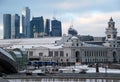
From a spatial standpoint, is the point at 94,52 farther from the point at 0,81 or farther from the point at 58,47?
the point at 0,81

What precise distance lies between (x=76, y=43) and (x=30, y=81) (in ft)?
453

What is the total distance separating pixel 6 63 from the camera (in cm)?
6303

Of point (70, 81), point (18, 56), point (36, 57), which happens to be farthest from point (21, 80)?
point (36, 57)

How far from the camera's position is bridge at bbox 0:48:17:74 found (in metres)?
60.9

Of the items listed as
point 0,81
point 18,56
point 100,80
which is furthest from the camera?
point 18,56

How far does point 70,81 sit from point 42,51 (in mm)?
144206

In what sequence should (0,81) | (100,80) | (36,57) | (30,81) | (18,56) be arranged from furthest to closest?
1. (36,57)
2. (18,56)
3. (30,81)
4. (100,80)
5. (0,81)

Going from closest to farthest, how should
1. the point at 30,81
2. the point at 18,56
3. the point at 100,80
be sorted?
the point at 100,80 → the point at 30,81 → the point at 18,56

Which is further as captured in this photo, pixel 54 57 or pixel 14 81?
pixel 54 57

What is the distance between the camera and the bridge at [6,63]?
60906 mm

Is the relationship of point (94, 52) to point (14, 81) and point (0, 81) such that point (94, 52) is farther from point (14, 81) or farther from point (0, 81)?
point (0, 81)

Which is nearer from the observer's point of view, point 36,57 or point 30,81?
point 30,81

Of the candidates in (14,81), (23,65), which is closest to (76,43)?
(23,65)

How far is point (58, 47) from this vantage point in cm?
19512
